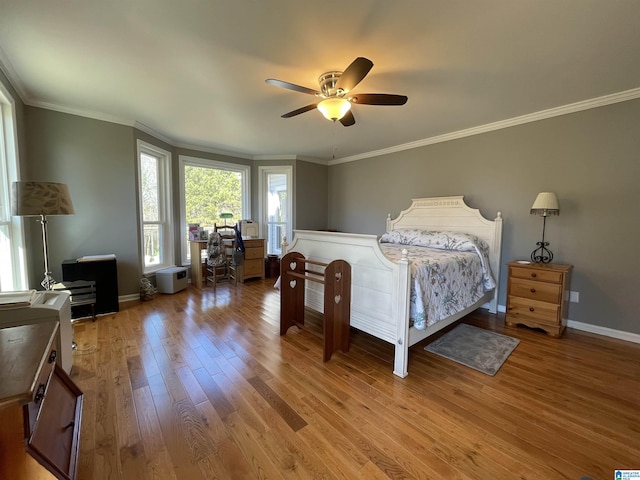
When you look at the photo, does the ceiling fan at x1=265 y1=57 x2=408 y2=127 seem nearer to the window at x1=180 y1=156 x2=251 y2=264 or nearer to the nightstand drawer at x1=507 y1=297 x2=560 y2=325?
the nightstand drawer at x1=507 y1=297 x2=560 y2=325

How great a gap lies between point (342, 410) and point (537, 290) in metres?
2.47

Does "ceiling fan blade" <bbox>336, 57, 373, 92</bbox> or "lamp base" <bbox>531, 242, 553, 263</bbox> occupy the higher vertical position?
"ceiling fan blade" <bbox>336, 57, 373, 92</bbox>

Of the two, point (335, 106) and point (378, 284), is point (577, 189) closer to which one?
point (378, 284)

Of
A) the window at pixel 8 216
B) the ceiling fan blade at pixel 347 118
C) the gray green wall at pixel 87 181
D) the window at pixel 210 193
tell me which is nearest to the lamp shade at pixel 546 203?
the ceiling fan blade at pixel 347 118

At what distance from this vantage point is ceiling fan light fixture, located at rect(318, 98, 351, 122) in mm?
2100

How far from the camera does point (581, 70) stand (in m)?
2.16

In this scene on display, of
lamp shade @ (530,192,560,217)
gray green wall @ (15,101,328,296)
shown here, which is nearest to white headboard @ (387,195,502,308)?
lamp shade @ (530,192,560,217)

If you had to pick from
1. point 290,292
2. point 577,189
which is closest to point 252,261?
point 290,292

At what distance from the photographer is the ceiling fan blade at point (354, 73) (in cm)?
166

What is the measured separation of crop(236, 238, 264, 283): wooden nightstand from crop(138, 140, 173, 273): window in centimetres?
116

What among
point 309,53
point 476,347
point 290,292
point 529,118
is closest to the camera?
point 309,53

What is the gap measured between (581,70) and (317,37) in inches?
85.9

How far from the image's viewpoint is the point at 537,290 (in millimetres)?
2779

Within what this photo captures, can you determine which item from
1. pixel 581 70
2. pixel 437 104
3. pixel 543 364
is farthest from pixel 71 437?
pixel 581 70
